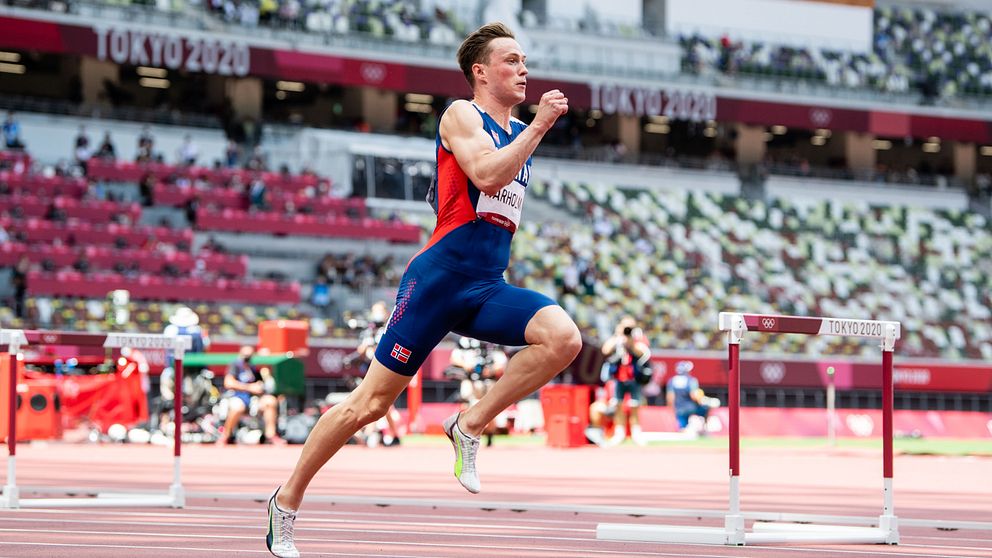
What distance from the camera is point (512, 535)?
822 centimetres

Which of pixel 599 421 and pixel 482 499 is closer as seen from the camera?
pixel 482 499

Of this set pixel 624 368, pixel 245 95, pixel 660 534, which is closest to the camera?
pixel 660 534

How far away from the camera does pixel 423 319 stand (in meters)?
6.27

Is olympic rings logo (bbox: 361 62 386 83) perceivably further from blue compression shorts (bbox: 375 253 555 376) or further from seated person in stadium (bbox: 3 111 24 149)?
blue compression shorts (bbox: 375 253 555 376)

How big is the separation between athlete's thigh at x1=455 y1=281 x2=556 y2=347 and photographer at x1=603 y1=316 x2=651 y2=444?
52.7ft

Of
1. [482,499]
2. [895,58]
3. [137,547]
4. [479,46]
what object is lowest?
[482,499]

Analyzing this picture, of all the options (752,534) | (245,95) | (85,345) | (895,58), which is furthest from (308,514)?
(895,58)

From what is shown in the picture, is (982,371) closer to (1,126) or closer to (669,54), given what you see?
(669,54)

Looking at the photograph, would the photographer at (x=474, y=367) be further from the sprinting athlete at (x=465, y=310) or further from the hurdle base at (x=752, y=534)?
the sprinting athlete at (x=465, y=310)

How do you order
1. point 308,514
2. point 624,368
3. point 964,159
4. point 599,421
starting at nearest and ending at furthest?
point 308,514
point 624,368
point 599,421
point 964,159

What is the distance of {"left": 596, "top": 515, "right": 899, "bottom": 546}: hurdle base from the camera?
7.69m

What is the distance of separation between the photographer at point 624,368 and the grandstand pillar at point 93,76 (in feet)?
77.3

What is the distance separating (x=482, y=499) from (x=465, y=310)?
18.4 feet

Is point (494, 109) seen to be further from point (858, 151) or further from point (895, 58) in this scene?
point (895, 58)
